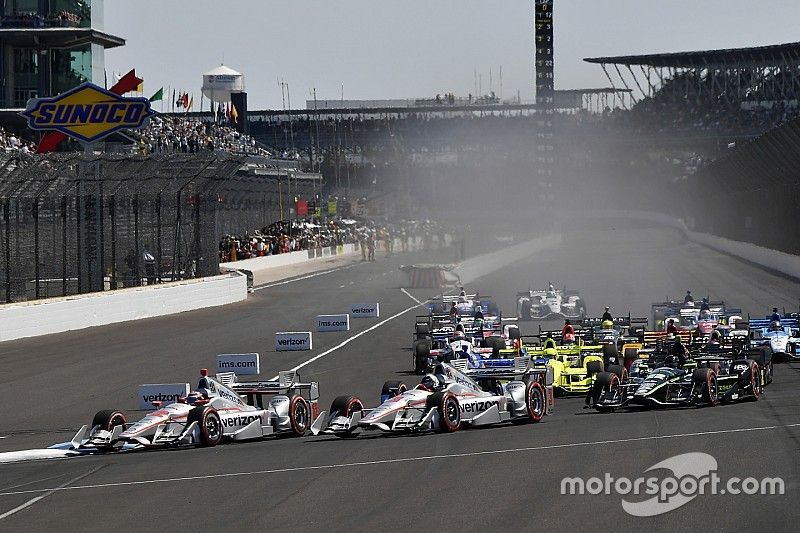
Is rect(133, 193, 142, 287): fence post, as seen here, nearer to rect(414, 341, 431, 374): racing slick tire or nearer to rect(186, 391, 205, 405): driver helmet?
rect(414, 341, 431, 374): racing slick tire

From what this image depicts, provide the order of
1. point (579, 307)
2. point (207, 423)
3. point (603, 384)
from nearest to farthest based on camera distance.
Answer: point (207, 423)
point (603, 384)
point (579, 307)

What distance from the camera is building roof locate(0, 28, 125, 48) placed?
6856 centimetres

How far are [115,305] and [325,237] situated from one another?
53.1m

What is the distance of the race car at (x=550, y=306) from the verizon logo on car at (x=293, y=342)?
6295 millimetres

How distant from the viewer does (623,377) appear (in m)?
19.7

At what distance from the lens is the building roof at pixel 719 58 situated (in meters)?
116

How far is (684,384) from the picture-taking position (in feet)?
61.5

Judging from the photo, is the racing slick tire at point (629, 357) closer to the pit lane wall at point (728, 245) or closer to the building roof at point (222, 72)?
the pit lane wall at point (728, 245)

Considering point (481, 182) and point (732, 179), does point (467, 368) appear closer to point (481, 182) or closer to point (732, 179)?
point (732, 179)

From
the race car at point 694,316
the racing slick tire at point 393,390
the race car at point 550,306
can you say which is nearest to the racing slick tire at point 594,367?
the racing slick tire at point 393,390

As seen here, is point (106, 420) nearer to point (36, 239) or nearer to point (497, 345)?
point (497, 345)

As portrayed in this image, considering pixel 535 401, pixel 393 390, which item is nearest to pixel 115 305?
pixel 393 390

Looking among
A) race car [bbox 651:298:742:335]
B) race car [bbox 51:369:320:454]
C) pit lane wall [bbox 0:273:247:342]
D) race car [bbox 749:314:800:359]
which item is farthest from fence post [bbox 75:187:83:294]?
race car [bbox 51:369:320:454]

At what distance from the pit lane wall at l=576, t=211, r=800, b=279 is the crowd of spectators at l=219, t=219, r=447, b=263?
56.9 feet
